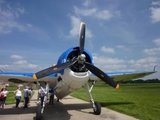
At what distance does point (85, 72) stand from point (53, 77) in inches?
115

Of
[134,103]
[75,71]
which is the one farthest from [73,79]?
[134,103]

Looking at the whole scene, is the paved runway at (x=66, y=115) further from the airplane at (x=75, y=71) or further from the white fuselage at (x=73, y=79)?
the white fuselage at (x=73, y=79)

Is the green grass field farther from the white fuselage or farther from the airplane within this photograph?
the white fuselage

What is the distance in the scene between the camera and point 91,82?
17000 millimetres

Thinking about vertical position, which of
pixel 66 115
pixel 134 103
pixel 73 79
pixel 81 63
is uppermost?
pixel 81 63

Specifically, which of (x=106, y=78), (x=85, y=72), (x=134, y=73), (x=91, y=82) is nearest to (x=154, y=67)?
(x=134, y=73)

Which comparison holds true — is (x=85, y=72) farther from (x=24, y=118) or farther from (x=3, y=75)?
(x=3, y=75)

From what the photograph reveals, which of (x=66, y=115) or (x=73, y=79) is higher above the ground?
(x=73, y=79)

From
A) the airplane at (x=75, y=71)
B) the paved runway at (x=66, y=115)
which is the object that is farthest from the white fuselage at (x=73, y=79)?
the paved runway at (x=66, y=115)

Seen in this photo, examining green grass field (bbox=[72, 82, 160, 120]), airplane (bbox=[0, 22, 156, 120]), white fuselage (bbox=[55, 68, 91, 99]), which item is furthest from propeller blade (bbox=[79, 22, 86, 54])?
green grass field (bbox=[72, 82, 160, 120])

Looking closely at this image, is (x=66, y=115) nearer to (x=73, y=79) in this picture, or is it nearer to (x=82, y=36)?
(x=73, y=79)

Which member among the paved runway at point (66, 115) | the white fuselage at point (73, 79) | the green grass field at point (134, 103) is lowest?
the paved runway at point (66, 115)

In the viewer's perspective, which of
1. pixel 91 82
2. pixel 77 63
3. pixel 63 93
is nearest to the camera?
pixel 77 63

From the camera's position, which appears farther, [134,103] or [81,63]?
[134,103]
